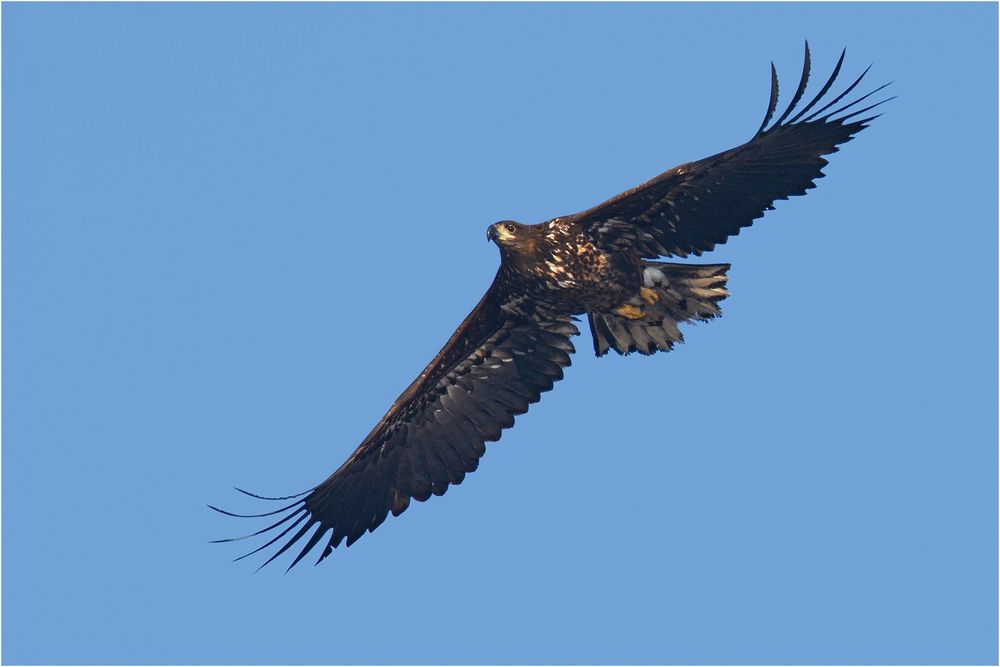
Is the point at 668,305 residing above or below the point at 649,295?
below

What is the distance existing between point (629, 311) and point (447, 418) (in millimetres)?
2088

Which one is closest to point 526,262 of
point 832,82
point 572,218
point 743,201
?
point 572,218

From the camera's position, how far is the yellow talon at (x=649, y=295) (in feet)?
55.9

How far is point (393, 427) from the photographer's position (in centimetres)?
1794

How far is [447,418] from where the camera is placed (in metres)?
17.9

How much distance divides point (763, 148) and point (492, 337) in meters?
3.35

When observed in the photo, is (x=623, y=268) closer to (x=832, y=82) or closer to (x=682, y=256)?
(x=682, y=256)

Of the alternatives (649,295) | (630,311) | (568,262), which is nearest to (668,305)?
(649,295)

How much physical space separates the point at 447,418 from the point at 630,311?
82.5 inches

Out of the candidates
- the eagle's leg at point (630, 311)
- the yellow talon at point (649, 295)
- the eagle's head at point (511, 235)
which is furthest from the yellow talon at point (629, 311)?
the eagle's head at point (511, 235)

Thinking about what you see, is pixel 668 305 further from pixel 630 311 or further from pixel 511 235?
pixel 511 235

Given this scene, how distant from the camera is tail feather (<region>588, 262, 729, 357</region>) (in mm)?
16891

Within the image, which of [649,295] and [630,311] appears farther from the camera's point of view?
[630,311]

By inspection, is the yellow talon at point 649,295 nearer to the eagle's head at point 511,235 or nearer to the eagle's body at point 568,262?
the eagle's body at point 568,262
